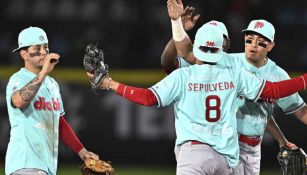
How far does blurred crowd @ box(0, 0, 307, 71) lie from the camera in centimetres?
1529

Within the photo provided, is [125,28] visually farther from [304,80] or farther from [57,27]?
[304,80]

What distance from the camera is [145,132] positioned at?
14.2 metres

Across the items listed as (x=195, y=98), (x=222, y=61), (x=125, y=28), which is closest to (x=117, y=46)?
(x=125, y=28)

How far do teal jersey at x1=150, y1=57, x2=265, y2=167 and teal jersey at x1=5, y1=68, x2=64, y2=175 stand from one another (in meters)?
1.14

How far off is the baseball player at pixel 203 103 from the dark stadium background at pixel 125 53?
6735 millimetres

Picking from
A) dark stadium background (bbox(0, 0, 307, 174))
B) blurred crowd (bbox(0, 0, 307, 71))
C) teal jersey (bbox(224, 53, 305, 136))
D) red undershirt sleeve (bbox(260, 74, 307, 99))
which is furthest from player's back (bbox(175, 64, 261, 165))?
blurred crowd (bbox(0, 0, 307, 71))

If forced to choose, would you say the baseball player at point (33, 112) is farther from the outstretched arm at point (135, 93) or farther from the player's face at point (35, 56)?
the outstretched arm at point (135, 93)

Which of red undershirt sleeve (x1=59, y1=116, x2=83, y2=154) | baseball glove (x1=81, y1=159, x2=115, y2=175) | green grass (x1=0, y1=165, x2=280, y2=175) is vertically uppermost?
red undershirt sleeve (x1=59, y1=116, x2=83, y2=154)

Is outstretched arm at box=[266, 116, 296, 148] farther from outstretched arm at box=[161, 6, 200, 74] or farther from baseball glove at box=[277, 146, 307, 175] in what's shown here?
outstretched arm at box=[161, 6, 200, 74]

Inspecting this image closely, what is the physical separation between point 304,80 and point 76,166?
23.5 feet

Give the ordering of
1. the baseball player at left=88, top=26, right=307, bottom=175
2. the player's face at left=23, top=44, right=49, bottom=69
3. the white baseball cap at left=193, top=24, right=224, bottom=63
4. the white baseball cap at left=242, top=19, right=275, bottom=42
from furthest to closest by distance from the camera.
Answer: the white baseball cap at left=242, top=19, right=275, bottom=42 → the player's face at left=23, top=44, right=49, bottom=69 → the white baseball cap at left=193, top=24, right=224, bottom=63 → the baseball player at left=88, top=26, right=307, bottom=175

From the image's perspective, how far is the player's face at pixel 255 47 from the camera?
27.7 feet

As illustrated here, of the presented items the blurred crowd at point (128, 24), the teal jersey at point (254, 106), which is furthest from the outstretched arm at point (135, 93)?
the blurred crowd at point (128, 24)

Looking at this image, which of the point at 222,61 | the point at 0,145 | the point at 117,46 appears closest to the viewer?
the point at 222,61
